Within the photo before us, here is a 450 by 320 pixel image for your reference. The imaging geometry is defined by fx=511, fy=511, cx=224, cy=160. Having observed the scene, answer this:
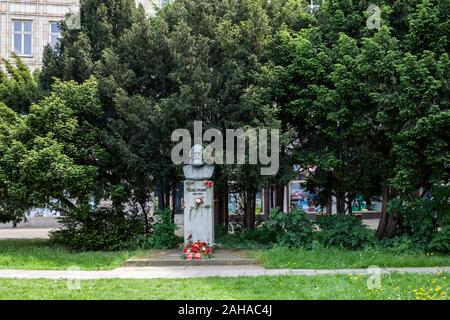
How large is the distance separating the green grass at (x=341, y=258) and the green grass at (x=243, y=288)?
1583 millimetres

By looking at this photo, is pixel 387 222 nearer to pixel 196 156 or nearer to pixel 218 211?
pixel 196 156

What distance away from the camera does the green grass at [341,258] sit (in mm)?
11312

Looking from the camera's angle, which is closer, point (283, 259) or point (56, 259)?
point (283, 259)

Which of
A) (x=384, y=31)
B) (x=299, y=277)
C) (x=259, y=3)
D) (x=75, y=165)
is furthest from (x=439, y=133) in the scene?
(x=75, y=165)

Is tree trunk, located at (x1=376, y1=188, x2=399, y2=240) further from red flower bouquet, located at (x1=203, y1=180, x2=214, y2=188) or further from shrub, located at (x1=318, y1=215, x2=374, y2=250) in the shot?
red flower bouquet, located at (x1=203, y1=180, x2=214, y2=188)

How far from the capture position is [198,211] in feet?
46.0

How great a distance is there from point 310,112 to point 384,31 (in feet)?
9.82

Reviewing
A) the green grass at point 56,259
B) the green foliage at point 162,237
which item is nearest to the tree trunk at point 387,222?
the green foliage at point 162,237

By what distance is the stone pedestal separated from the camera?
45.9ft

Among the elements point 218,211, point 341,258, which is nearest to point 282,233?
point 341,258

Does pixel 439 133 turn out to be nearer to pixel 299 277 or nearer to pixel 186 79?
pixel 299 277

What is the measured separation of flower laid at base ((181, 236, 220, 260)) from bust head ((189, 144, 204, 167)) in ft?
6.98

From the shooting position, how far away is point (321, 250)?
13.0m

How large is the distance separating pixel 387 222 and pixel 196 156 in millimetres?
6061
